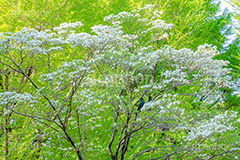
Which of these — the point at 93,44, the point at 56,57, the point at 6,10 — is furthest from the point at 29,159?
the point at 6,10

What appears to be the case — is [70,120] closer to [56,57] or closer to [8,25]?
[56,57]

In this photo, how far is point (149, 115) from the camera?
455cm

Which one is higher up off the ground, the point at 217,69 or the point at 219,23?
the point at 219,23

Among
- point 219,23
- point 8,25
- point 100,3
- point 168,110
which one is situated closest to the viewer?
point 168,110

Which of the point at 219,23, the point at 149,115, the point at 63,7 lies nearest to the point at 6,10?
the point at 63,7

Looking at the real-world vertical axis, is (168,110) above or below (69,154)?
above

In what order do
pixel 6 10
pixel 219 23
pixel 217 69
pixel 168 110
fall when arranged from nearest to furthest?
1. pixel 168 110
2. pixel 217 69
3. pixel 6 10
4. pixel 219 23

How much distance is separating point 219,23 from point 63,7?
27.4 ft

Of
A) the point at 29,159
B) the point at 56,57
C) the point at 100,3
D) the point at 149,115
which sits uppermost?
the point at 100,3

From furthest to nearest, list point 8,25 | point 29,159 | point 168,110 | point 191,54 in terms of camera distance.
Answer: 1. point 8,25
2. point 29,159
3. point 191,54
4. point 168,110

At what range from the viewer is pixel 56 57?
22.6ft

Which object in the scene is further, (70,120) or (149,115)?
(70,120)

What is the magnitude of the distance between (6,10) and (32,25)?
4.61 ft

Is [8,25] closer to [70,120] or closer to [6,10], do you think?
[6,10]
